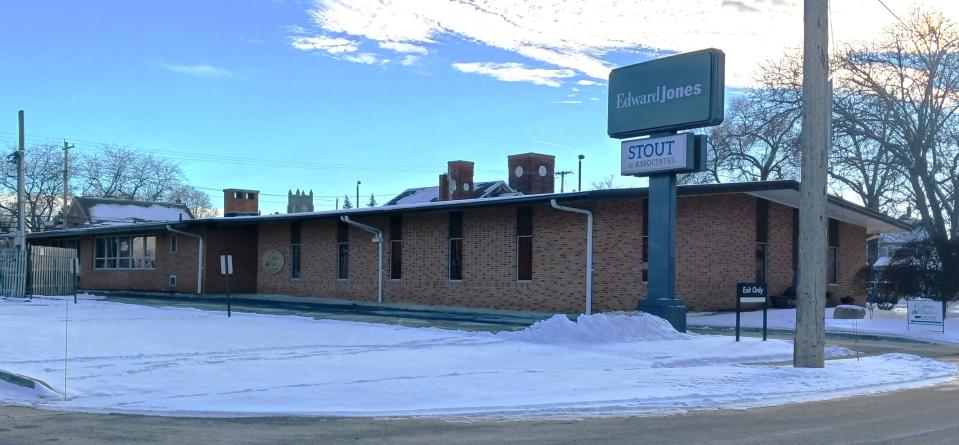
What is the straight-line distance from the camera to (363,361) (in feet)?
44.6

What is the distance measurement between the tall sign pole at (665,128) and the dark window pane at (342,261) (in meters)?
15.9

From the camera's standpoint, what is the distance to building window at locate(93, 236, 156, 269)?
40.4 meters

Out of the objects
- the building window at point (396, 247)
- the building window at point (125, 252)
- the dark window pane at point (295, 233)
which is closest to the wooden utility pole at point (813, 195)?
the building window at point (396, 247)

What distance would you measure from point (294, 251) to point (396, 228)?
6.56 m

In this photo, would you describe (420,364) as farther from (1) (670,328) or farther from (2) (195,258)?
(2) (195,258)

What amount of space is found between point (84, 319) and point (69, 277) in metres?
14.5

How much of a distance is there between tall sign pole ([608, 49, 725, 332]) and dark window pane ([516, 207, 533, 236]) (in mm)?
7493

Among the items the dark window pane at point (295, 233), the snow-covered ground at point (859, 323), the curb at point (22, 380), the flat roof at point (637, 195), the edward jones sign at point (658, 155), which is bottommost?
the snow-covered ground at point (859, 323)

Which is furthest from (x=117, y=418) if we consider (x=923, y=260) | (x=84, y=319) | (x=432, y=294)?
(x=923, y=260)

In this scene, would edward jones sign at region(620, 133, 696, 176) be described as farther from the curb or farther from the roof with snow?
the roof with snow

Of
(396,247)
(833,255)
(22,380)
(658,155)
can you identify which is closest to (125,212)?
(396,247)

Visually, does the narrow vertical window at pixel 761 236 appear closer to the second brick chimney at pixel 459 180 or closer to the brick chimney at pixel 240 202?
the second brick chimney at pixel 459 180

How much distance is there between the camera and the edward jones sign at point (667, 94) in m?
17.9

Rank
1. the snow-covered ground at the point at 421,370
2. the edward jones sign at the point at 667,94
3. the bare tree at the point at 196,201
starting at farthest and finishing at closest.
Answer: the bare tree at the point at 196,201
the edward jones sign at the point at 667,94
the snow-covered ground at the point at 421,370
